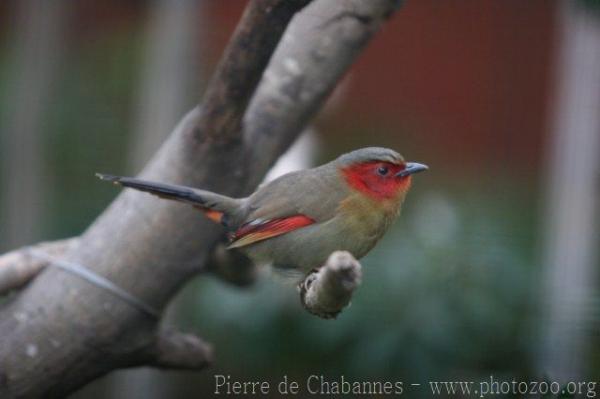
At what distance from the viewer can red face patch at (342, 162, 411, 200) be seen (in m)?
2.60

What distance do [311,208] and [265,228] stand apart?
0.13 meters

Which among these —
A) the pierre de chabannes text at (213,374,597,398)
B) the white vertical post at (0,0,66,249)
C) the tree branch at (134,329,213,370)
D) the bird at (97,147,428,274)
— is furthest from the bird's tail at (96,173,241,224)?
the white vertical post at (0,0,66,249)

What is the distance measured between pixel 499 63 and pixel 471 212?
3.45 feet

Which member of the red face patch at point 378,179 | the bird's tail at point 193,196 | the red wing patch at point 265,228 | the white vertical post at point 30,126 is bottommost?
the red wing patch at point 265,228

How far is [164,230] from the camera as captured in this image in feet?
8.89

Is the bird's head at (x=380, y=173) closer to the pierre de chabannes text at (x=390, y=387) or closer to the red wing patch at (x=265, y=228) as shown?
the red wing patch at (x=265, y=228)

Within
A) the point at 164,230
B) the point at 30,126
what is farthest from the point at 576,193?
the point at 30,126

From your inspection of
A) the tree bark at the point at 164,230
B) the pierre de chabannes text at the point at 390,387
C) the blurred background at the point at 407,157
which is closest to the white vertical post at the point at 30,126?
the blurred background at the point at 407,157

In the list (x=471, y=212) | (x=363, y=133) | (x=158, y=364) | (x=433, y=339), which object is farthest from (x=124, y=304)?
(x=363, y=133)

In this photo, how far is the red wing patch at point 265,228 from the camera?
2.55m

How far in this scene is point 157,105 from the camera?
4.27m

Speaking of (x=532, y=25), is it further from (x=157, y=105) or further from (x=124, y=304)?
(x=124, y=304)

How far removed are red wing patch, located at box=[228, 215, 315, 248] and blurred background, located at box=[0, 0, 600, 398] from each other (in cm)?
88

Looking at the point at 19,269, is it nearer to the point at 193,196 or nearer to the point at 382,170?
the point at 193,196
